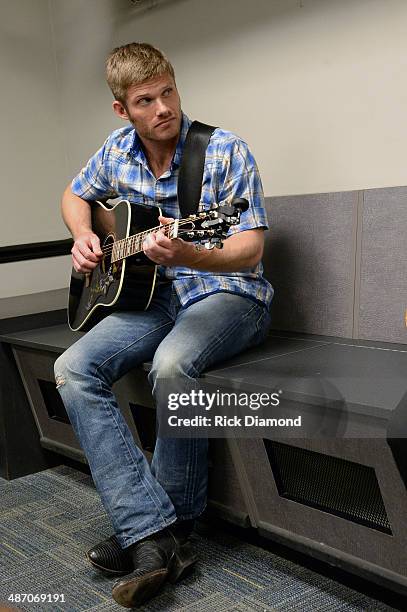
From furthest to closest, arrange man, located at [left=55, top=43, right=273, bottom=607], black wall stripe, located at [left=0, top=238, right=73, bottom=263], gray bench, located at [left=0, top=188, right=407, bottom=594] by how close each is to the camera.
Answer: black wall stripe, located at [left=0, top=238, right=73, bottom=263]
man, located at [left=55, top=43, right=273, bottom=607]
gray bench, located at [left=0, top=188, right=407, bottom=594]

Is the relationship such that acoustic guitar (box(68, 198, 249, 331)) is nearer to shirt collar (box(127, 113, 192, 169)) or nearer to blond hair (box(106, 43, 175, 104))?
shirt collar (box(127, 113, 192, 169))

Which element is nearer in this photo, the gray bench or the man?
the gray bench

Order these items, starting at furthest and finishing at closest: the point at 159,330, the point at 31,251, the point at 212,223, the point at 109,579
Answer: the point at 31,251 < the point at 159,330 < the point at 109,579 < the point at 212,223

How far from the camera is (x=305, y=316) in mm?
2324

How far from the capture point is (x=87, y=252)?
224 cm

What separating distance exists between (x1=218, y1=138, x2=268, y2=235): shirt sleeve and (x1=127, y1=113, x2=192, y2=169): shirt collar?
148 mm

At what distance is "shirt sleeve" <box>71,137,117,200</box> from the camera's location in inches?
92.6

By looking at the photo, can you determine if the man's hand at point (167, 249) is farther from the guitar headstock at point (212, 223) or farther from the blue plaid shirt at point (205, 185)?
the blue plaid shirt at point (205, 185)

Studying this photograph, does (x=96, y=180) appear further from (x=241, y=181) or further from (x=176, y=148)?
(x=241, y=181)

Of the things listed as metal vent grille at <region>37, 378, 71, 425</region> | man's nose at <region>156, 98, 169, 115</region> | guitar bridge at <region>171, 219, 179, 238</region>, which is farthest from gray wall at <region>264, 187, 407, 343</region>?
metal vent grille at <region>37, 378, 71, 425</region>

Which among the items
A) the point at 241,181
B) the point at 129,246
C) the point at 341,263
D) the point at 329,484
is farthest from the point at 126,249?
the point at 329,484

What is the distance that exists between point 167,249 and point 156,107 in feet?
1.70

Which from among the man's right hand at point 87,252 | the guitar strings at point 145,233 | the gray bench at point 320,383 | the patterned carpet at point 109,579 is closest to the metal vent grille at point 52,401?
the gray bench at point 320,383

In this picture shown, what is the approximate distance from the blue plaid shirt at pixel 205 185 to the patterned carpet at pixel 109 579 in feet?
2.22
